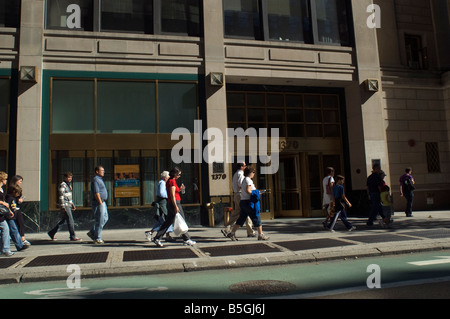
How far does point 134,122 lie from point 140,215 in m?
3.09

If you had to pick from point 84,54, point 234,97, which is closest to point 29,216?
point 84,54

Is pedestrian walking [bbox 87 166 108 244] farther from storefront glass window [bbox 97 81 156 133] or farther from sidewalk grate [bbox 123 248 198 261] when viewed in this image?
storefront glass window [bbox 97 81 156 133]

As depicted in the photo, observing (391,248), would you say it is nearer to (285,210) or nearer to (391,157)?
(285,210)

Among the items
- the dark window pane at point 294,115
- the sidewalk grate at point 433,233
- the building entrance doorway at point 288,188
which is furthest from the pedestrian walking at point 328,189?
the dark window pane at point 294,115

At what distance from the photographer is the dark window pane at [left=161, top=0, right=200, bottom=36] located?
13125mm

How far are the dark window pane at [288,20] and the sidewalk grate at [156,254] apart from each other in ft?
30.7

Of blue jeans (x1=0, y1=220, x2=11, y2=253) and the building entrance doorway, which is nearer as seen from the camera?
blue jeans (x1=0, y1=220, x2=11, y2=253)

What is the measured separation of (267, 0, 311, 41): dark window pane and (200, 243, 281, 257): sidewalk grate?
28.8 ft

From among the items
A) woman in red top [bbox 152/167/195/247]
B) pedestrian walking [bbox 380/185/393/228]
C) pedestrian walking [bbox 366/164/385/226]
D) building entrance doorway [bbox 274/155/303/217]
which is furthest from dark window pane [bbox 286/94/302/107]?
woman in red top [bbox 152/167/195/247]

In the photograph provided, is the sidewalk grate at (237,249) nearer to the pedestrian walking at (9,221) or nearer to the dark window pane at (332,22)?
the pedestrian walking at (9,221)

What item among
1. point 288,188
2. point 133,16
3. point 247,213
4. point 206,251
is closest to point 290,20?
point 133,16

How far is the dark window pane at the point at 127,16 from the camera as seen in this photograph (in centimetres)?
1270

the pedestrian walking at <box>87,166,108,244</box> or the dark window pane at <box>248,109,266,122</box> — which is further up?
the dark window pane at <box>248,109,266,122</box>
